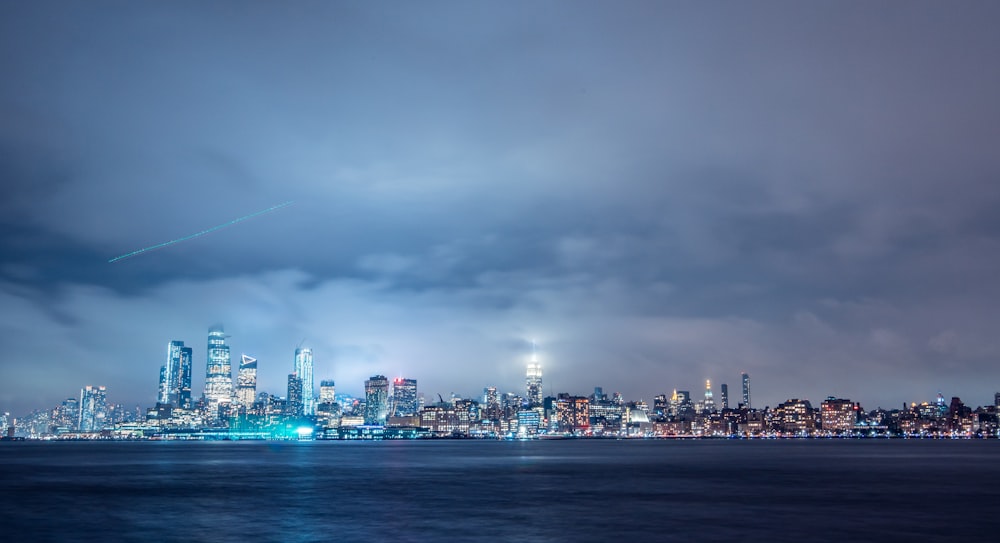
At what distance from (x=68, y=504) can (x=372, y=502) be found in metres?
24.2

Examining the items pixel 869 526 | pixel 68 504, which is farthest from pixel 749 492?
pixel 68 504

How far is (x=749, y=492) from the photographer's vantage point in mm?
72062

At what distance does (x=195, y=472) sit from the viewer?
110 metres

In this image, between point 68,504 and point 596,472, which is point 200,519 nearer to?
point 68,504

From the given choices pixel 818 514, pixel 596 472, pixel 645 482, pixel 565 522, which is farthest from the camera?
pixel 596 472

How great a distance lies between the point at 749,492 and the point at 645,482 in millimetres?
15749

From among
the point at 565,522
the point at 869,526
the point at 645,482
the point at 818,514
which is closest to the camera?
the point at 869,526

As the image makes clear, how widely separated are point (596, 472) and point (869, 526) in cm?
6116

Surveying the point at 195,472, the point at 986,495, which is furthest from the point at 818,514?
the point at 195,472

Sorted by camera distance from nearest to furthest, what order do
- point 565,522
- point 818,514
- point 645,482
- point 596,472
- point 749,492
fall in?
point 565,522, point 818,514, point 749,492, point 645,482, point 596,472

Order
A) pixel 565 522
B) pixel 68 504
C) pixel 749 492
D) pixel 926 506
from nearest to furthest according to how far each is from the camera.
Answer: pixel 565 522, pixel 926 506, pixel 68 504, pixel 749 492

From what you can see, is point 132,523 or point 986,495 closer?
point 132,523

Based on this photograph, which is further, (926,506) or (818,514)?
(926,506)

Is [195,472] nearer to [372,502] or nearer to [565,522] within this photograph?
[372,502]
